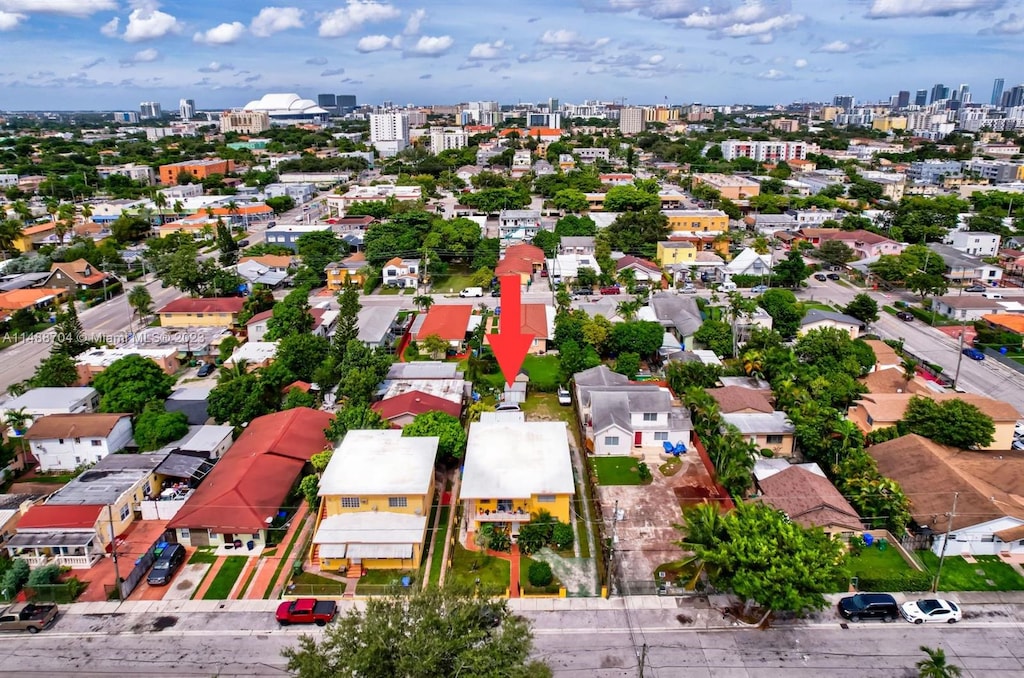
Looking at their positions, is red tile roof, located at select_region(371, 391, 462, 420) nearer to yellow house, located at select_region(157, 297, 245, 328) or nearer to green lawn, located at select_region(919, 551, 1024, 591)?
green lawn, located at select_region(919, 551, 1024, 591)

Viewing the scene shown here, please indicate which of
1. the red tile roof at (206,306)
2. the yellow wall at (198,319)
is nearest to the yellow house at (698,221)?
the red tile roof at (206,306)

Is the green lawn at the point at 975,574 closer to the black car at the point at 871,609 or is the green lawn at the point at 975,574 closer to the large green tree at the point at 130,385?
the black car at the point at 871,609

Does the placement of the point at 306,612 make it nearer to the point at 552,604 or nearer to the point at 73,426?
the point at 552,604

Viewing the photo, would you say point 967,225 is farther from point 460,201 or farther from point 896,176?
point 460,201

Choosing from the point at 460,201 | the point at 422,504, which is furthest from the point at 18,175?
the point at 422,504

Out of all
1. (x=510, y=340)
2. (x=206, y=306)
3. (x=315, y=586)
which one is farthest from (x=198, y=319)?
(x=315, y=586)

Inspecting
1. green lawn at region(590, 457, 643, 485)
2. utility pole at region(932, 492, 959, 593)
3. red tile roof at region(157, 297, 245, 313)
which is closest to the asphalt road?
utility pole at region(932, 492, 959, 593)

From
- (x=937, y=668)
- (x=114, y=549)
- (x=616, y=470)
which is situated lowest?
(x=616, y=470)
